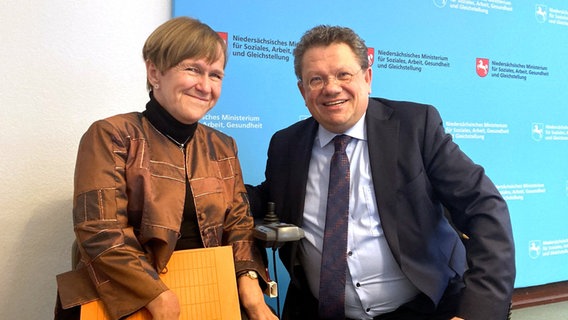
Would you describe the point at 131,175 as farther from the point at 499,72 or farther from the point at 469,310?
the point at 499,72

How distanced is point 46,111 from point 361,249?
144 cm

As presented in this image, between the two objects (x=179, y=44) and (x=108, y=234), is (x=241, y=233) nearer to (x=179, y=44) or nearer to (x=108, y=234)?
(x=108, y=234)

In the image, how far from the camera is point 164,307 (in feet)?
3.61

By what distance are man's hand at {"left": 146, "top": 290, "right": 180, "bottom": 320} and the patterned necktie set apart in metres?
0.59

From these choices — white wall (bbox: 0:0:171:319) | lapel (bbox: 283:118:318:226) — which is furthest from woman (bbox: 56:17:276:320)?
white wall (bbox: 0:0:171:319)

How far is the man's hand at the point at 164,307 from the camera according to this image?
110 cm

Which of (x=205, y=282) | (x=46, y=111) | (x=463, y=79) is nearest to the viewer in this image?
(x=205, y=282)

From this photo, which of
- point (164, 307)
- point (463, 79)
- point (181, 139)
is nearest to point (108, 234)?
point (164, 307)

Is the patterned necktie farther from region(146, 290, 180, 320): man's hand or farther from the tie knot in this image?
region(146, 290, 180, 320): man's hand

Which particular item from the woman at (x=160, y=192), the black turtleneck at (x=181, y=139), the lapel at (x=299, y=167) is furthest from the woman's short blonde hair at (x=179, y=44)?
the lapel at (x=299, y=167)

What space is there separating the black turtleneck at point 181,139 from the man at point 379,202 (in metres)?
0.40

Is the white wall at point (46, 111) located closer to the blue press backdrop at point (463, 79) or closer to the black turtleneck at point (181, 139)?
the blue press backdrop at point (463, 79)

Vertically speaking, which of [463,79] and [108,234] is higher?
[463,79]

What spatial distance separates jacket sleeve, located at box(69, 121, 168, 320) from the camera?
1.10m
